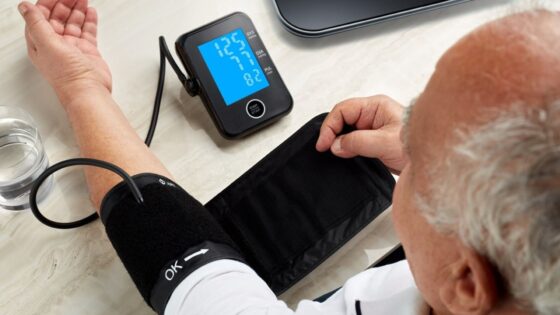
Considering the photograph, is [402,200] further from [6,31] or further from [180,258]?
[6,31]

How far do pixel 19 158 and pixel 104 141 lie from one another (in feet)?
0.34

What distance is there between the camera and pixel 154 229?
622 millimetres

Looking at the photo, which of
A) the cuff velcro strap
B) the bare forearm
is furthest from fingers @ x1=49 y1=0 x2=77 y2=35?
the cuff velcro strap

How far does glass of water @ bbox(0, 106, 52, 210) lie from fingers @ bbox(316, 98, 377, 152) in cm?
34

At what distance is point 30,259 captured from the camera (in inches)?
25.4

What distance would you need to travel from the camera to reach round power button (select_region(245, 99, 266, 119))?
73 cm

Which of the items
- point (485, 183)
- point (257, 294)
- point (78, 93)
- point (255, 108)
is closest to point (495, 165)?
point (485, 183)

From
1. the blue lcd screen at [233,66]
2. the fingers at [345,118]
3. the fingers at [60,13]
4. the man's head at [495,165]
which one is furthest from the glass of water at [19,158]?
the man's head at [495,165]

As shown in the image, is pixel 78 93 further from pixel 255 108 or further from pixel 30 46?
pixel 255 108

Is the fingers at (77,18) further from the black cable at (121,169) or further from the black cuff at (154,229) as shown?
the black cuff at (154,229)

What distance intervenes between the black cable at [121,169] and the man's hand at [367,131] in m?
0.19

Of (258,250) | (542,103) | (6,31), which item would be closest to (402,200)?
(542,103)

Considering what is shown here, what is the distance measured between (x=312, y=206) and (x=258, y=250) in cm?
9

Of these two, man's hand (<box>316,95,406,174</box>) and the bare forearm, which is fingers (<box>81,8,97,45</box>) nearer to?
the bare forearm
